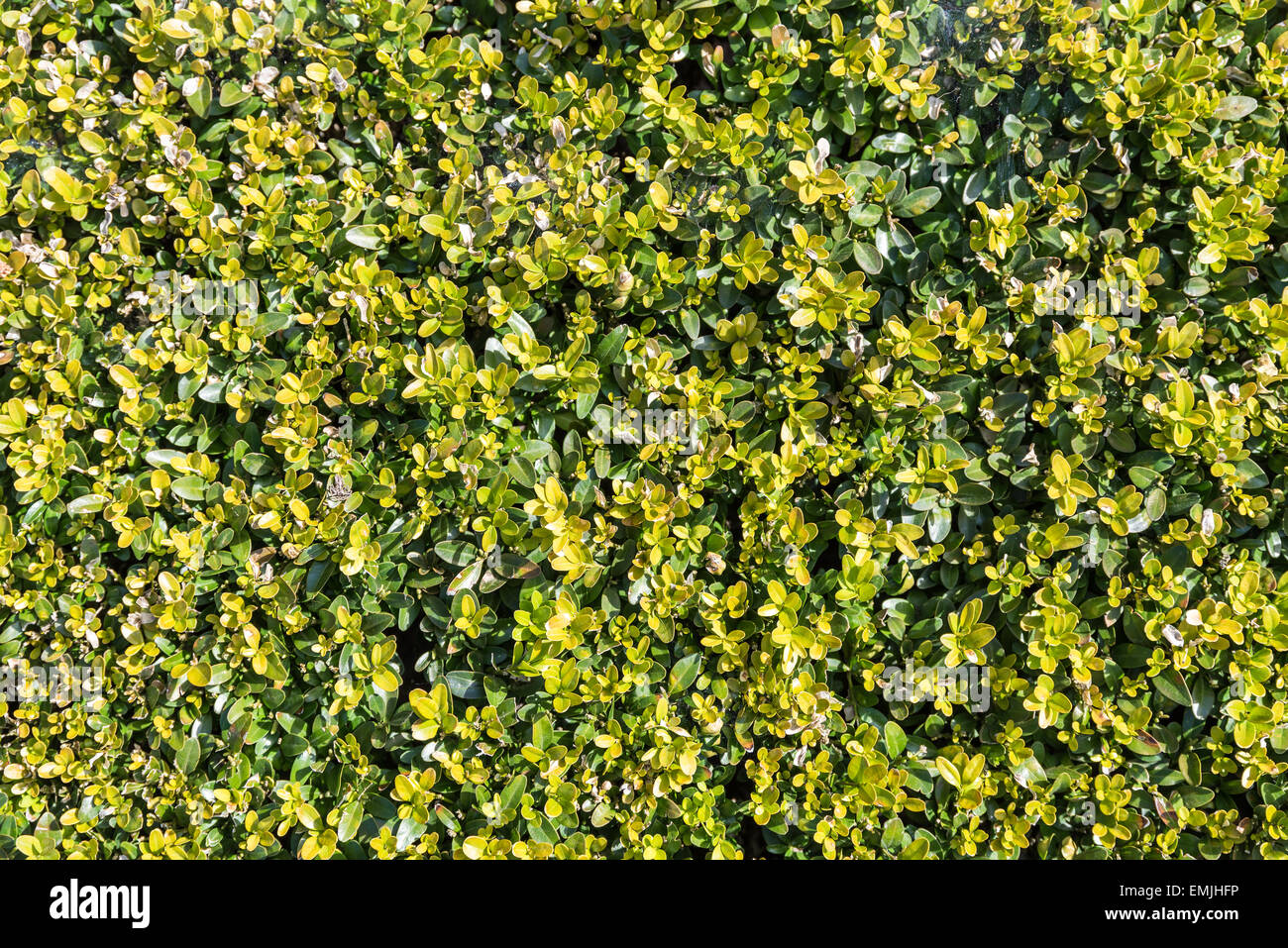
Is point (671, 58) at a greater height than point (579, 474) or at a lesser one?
greater

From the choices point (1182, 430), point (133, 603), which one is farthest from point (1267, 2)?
point (133, 603)

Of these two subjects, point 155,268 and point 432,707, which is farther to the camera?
point 155,268

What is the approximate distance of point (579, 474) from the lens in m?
2.15

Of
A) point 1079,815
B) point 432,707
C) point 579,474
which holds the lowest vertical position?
point 1079,815

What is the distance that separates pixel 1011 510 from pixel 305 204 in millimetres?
1953

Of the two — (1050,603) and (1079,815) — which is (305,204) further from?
(1079,815)

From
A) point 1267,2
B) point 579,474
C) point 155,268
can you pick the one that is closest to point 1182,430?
point 1267,2

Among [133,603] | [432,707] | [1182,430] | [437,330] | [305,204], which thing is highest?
[305,204]

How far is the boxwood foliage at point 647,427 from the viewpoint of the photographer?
212cm

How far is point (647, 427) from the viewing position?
84.2 inches

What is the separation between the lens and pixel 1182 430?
2.09 meters

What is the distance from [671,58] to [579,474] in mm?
1074

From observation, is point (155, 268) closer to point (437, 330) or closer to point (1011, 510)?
point (437, 330)

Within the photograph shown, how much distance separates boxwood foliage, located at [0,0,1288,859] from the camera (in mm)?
2119
